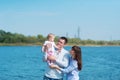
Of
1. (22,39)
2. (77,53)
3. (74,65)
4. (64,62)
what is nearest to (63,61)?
(64,62)

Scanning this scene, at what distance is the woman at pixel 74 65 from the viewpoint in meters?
6.47

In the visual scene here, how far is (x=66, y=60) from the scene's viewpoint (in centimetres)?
661

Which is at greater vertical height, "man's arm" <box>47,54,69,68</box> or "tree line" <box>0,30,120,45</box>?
"man's arm" <box>47,54,69,68</box>

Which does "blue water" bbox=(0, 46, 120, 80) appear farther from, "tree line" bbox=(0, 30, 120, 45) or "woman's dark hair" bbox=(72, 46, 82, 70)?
"tree line" bbox=(0, 30, 120, 45)

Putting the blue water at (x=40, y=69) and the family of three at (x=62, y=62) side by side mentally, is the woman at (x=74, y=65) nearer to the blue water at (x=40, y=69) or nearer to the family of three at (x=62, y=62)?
the family of three at (x=62, y=62)

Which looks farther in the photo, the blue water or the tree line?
the tree line

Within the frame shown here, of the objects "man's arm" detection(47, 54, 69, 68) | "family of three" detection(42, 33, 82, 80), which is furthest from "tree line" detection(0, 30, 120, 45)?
"man's arm" detection(47, 54, 69, 68)

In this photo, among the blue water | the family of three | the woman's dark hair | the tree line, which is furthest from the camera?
the tree line

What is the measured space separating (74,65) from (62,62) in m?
0.25

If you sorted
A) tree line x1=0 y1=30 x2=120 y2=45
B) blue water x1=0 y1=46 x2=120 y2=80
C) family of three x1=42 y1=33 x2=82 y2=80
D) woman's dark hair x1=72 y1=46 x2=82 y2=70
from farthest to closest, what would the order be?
tree line x1=0 y1=30 x2=120 y2=45 → blue water x1=0 y1=46 x2=120 y2=80 → family of three x1=42 y1=33 x2=82 y2=80 → woman's dark hair x1=72 y1=46 x2=82 y2=70

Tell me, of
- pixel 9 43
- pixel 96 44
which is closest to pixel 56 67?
pixel 9 43

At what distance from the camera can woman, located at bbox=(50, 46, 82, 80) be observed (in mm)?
6469

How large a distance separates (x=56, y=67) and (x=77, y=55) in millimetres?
499

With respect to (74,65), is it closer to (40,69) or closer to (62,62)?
(62,62)
